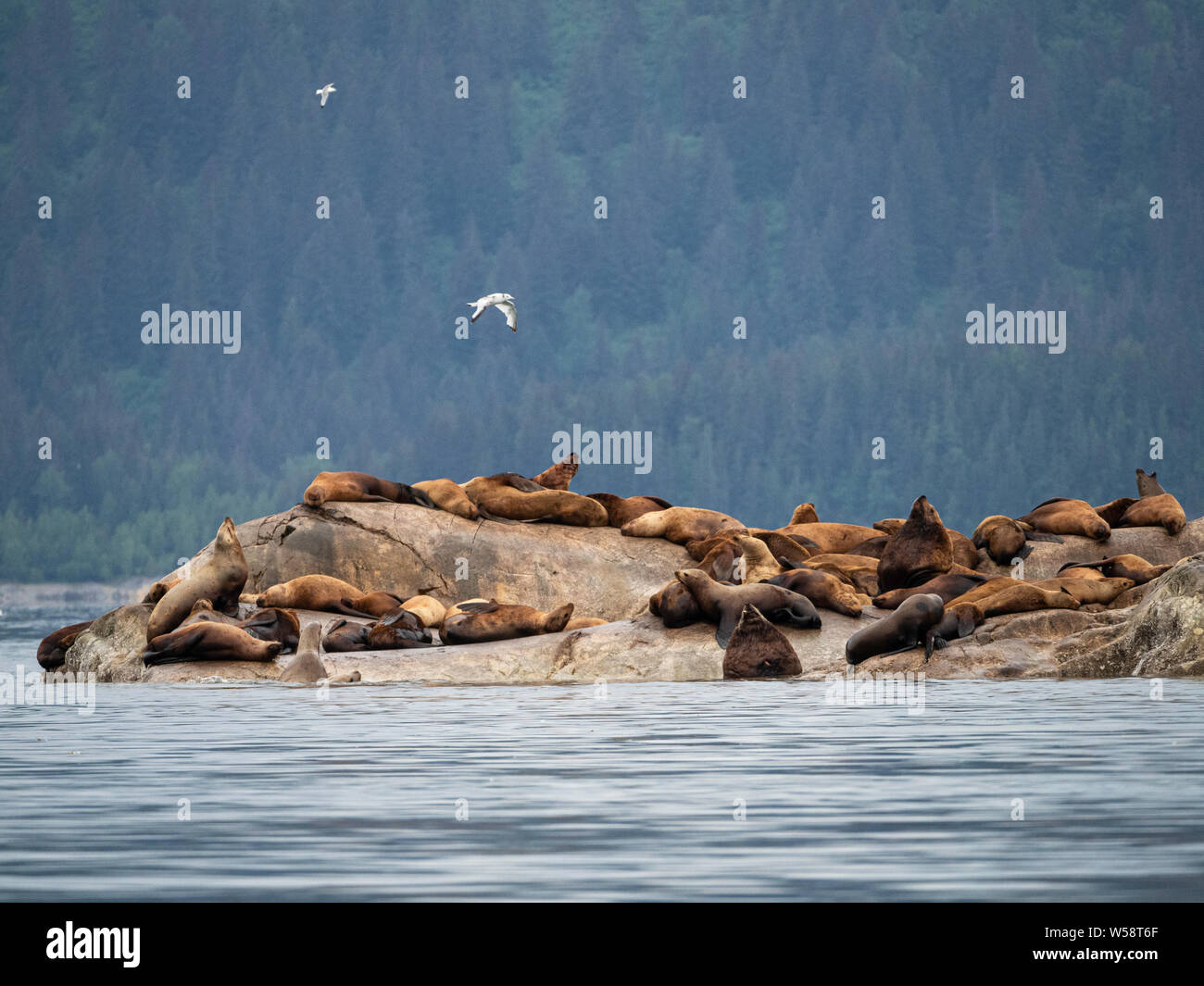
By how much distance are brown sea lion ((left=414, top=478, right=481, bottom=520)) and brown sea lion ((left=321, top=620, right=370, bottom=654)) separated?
4.36 m

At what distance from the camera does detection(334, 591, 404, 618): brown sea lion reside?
21.6m

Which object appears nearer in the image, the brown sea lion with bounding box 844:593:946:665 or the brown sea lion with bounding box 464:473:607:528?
the brown sea lion with bounding box 844:593:946:665

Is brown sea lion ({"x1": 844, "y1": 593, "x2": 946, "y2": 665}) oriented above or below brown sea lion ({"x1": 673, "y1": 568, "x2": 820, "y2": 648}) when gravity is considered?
below

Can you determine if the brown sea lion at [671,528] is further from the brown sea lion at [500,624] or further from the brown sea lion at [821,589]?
the brown sea lion at [821,589]

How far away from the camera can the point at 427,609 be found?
21906mm

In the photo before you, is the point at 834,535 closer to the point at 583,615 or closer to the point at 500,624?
the point at 583,615

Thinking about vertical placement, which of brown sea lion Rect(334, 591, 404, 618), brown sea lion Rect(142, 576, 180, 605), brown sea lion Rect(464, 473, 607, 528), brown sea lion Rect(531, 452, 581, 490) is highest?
brown sea lion Rect(531, 452, 581, 490)

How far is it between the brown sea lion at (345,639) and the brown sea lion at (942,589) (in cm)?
541

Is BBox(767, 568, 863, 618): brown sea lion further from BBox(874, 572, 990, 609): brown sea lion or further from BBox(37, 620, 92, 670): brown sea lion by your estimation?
BBox(37, 620, 92, 670): brown sea lion

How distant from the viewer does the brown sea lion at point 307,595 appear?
21.8 metres

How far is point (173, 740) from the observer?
12.3 meters

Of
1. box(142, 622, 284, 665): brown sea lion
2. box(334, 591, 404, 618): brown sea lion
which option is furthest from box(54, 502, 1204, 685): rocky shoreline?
box(334, 591, 404, 618): brown sea lion
